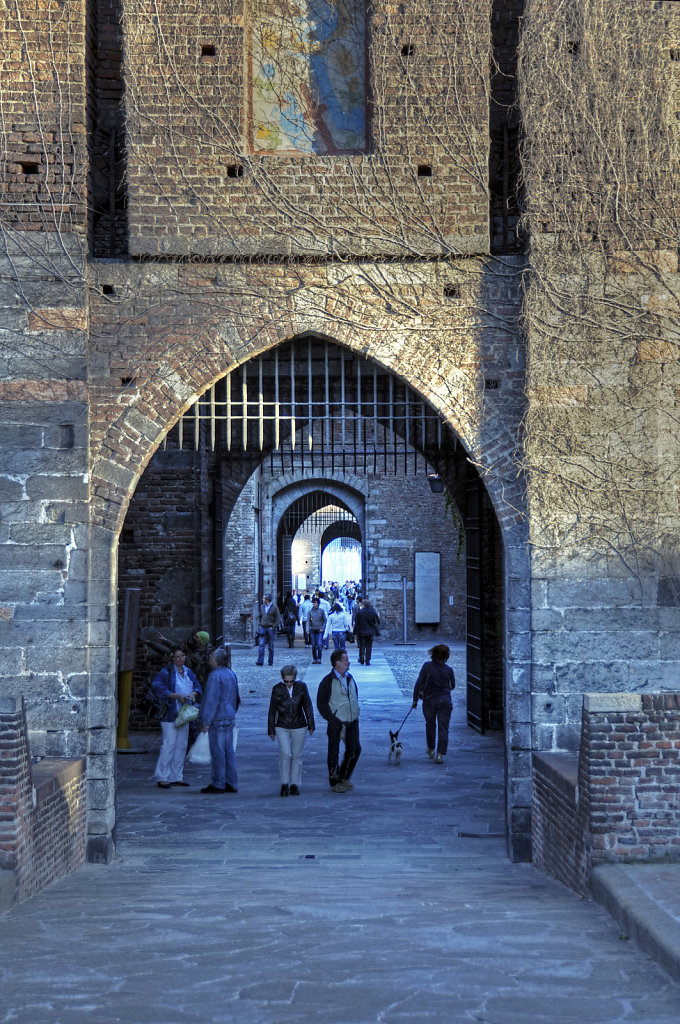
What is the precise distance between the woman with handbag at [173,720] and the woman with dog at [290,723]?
90 centimetres

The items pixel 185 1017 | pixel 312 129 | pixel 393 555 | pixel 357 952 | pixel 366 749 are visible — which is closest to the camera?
pixel 185 1017

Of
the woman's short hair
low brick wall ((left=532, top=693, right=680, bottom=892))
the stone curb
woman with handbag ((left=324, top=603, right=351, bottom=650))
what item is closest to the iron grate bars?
the woman's short hair

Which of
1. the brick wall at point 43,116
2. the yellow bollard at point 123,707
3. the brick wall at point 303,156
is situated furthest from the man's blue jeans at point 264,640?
the brick wall at point 43,116

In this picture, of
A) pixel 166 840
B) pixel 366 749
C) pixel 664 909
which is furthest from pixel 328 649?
pixel 664 909

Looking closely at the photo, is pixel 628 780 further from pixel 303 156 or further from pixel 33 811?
pixel 303 156

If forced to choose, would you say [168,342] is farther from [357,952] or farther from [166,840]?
[357,952]

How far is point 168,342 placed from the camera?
24.4ft

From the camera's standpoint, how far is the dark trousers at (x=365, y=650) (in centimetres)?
2036

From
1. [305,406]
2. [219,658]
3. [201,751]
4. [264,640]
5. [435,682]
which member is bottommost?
[201,751]

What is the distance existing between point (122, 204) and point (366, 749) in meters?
6.39

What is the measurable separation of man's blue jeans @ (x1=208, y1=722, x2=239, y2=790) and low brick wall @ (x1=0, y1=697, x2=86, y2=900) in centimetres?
234

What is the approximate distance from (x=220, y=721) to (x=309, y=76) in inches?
210

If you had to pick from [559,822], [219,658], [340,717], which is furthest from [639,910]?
[219,658]

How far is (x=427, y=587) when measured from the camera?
2544cm
